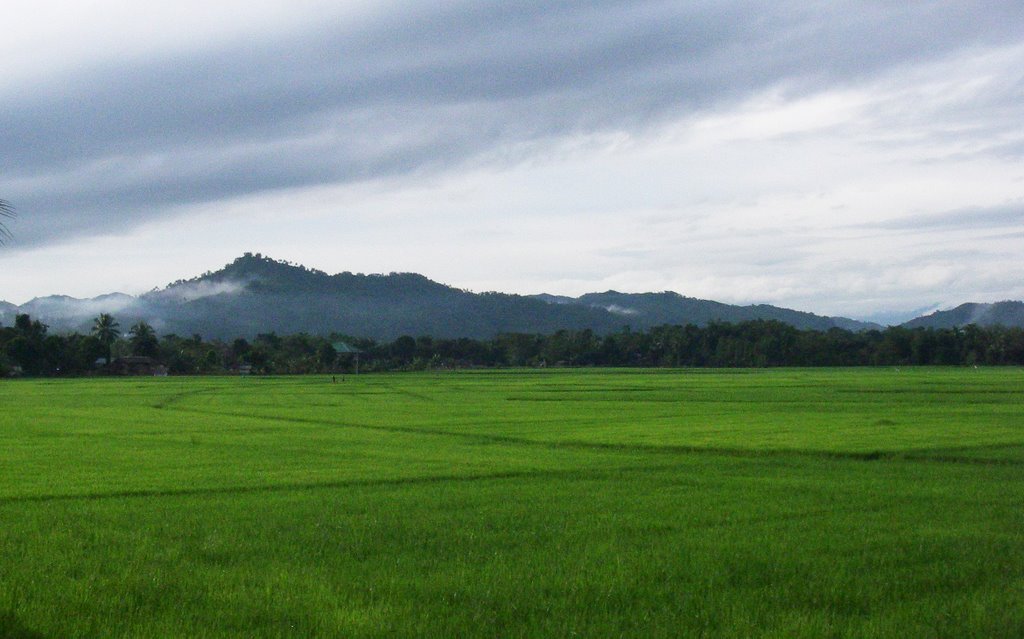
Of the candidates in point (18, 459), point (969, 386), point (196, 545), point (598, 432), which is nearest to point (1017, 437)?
point (598, 432)

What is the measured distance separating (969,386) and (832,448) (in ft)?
125

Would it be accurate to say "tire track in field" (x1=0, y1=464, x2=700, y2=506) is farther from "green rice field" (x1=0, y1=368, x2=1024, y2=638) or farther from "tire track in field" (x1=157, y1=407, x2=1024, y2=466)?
"tire track in field" (x1=157, y1=407, x2=1024, y2=466)

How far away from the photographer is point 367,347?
138625mm

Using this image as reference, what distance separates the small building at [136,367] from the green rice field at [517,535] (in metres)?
89.2

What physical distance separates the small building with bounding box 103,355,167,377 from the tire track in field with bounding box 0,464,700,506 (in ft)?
328

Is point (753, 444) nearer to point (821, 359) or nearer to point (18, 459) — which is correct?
Result: point (18, 459)

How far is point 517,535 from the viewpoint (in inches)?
455

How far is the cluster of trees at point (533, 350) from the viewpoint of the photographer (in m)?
104

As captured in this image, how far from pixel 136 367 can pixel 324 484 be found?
342ft

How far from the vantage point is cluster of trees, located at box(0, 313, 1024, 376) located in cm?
10394

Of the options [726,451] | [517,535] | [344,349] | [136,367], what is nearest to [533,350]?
[344,349]

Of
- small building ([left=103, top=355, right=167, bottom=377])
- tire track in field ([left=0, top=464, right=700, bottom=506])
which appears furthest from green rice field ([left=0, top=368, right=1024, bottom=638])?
small building ([left=103, top=355, right=167, bottom=377])

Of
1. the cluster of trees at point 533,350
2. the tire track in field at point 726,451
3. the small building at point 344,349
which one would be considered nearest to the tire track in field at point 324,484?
the tire track in field at point 726,451

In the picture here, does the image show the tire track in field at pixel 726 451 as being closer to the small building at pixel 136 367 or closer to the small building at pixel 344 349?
the small building at pixel 136 367
